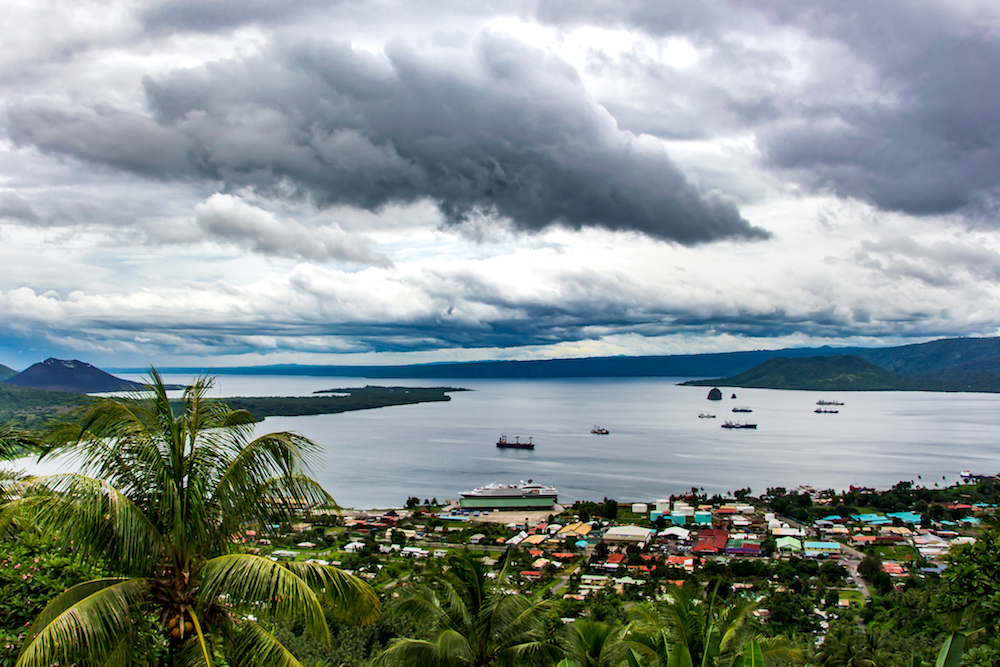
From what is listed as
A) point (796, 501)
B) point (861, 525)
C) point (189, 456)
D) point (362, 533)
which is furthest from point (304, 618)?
point (796, 501)

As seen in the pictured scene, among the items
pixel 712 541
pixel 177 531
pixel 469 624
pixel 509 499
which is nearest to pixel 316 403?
pixel 509 499

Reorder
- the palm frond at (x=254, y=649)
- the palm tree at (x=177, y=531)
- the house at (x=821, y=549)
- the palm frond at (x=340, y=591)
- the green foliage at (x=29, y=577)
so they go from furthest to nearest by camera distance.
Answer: the house at (x=821, y=549)
the green foliage at (x=29, y=577)
the palm frond at (x=340, y=591)
the palm frond at (x=254, y=649)
the palm tree at (x=177, y=531)

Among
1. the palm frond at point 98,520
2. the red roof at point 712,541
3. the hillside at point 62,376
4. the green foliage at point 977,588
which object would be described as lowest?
the red roof at point 712,541

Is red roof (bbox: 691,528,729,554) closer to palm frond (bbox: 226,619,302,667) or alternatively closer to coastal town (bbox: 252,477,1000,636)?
coastal town (bbox: 252,477,1000,636)

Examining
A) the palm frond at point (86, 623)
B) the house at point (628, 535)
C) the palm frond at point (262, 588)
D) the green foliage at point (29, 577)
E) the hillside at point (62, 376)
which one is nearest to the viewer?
the palm frond at point (86, 623)

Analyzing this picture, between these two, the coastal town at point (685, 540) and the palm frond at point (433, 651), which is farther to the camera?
the coastal town at point (685, 540)

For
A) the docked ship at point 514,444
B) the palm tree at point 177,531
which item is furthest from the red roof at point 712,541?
the docked ship at point 514,444

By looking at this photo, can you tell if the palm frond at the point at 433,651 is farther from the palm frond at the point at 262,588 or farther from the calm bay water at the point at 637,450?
the calm bay water at the point at 637,450
